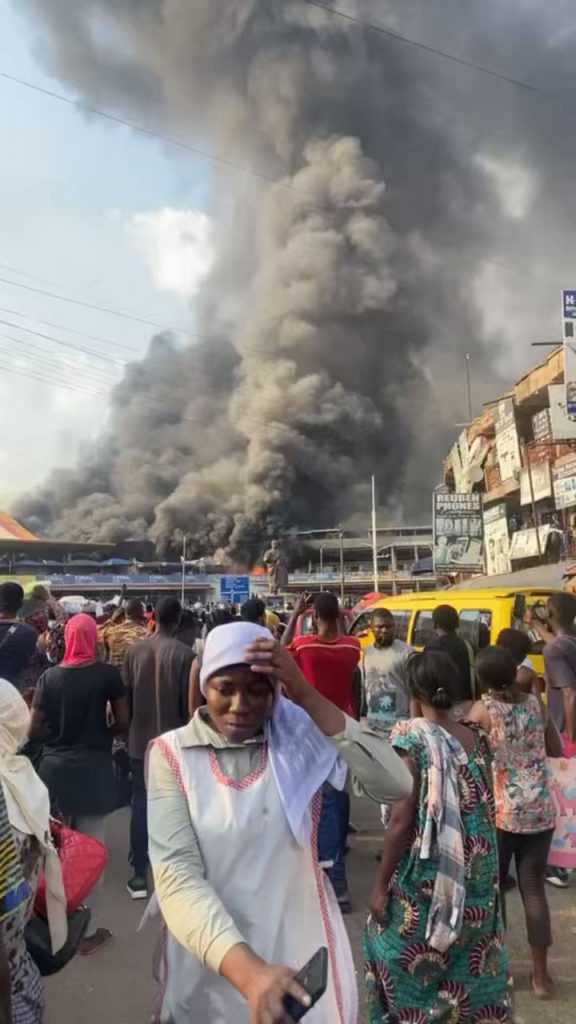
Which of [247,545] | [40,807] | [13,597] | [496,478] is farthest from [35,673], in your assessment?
[247,545]

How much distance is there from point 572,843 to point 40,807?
228 centimetres

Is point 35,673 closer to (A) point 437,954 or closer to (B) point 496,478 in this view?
(A) point 437,954

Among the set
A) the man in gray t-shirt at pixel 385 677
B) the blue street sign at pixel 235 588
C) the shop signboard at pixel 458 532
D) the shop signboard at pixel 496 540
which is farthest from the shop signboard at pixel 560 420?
the man in gray t-shirt at pixel 385 677

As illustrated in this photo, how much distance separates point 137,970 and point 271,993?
8.09ft

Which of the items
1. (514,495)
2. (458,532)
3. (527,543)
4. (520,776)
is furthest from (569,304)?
(514,495)

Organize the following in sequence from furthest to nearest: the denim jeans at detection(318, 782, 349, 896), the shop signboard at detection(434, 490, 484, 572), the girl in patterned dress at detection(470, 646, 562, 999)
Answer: the shop signboard at detection(434, 490, 484, 572), the denim jeans at detection(318, 782, 349, 896), the girl in patterned dress at detection(470, 646, 562, 999)

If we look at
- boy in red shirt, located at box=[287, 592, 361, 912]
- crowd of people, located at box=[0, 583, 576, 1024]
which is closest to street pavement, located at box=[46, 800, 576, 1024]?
crowd of people, located at box=[0, 583, 576, 1024]

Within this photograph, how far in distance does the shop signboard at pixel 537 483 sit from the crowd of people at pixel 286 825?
64.1 ft

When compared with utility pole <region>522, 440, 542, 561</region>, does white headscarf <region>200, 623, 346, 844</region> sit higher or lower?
lower

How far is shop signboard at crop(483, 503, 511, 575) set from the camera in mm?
24328

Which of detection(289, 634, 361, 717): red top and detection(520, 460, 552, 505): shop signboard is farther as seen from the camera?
detection(520, 460, 552, 505): shop signboard

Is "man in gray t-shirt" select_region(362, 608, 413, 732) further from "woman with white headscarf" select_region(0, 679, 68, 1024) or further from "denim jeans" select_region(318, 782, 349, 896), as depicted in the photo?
"woman with white headscarf" select_region(0, 679, 68, 1024)

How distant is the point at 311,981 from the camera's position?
3.32ft

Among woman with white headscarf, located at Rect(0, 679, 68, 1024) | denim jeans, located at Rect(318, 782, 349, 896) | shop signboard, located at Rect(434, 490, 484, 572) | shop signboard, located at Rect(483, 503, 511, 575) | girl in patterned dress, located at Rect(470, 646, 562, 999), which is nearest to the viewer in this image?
woman with white headscarf, located at Rect(0, 679, 68, 1024)
